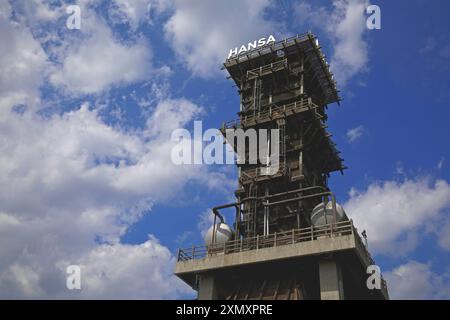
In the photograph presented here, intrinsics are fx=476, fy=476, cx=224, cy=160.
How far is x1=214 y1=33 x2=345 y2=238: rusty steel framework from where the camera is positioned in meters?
46.0

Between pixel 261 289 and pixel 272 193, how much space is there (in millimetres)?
11092

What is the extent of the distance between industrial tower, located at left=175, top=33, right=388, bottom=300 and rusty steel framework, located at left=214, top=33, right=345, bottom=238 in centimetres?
11

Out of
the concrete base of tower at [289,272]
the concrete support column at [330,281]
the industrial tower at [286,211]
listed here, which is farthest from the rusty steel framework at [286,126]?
the concrete support column at [330,281]

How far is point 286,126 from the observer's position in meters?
51.4

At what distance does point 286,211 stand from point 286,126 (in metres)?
10.0

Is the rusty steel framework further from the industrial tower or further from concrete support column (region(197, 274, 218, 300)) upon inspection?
concrete support column (region(197, 274, 218, 300))

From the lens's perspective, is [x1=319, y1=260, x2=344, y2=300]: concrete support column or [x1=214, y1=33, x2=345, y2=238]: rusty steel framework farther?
[x1=214, y1=33, x2=345, y2=238]: rusty steel framework

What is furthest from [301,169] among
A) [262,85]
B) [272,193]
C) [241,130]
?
[262,85]

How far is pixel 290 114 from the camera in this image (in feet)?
165

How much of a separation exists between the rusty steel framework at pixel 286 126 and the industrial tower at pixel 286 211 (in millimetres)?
108

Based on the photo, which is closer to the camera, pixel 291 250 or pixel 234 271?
pixel 291 250

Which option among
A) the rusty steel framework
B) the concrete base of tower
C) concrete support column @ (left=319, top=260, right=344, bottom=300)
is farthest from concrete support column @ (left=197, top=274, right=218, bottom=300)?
concrete support column @ (left=319, top=260, right=344, bottom=300)

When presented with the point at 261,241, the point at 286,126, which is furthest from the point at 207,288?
the point at 286,126
